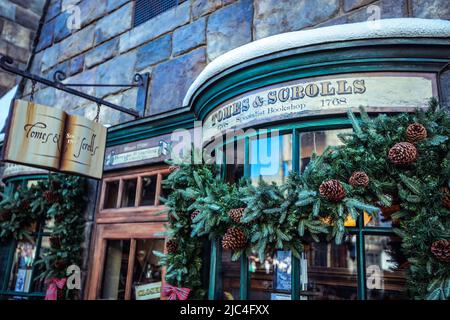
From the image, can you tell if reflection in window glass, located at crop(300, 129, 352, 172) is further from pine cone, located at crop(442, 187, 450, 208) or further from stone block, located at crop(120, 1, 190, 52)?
stone block, located at crop(120, 1, 190, 52)

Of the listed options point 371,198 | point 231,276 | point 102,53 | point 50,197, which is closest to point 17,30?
point 102,53

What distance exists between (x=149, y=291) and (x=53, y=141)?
1.97m

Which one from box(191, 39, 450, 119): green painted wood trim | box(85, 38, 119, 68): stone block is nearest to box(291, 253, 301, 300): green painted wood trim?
box(191, 39, 450, 119): green painted wood trim

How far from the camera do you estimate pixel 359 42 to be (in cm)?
303

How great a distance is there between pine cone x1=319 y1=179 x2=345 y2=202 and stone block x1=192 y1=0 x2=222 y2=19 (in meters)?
3.07

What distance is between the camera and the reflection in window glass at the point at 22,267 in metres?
5.49

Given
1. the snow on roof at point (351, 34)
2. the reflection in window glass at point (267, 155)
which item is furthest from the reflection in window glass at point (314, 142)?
the snow on roof at point (351, 34)

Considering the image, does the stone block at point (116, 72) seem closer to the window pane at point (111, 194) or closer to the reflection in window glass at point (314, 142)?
the window pane at point (111, 194)

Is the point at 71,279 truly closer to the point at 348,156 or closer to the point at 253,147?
the point at 253,147

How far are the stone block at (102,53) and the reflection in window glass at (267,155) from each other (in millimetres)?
3446

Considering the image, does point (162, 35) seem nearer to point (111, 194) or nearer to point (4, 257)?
point (111, 194)

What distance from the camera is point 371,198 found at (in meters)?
2.71

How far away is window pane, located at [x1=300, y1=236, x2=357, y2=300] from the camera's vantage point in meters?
6.16
